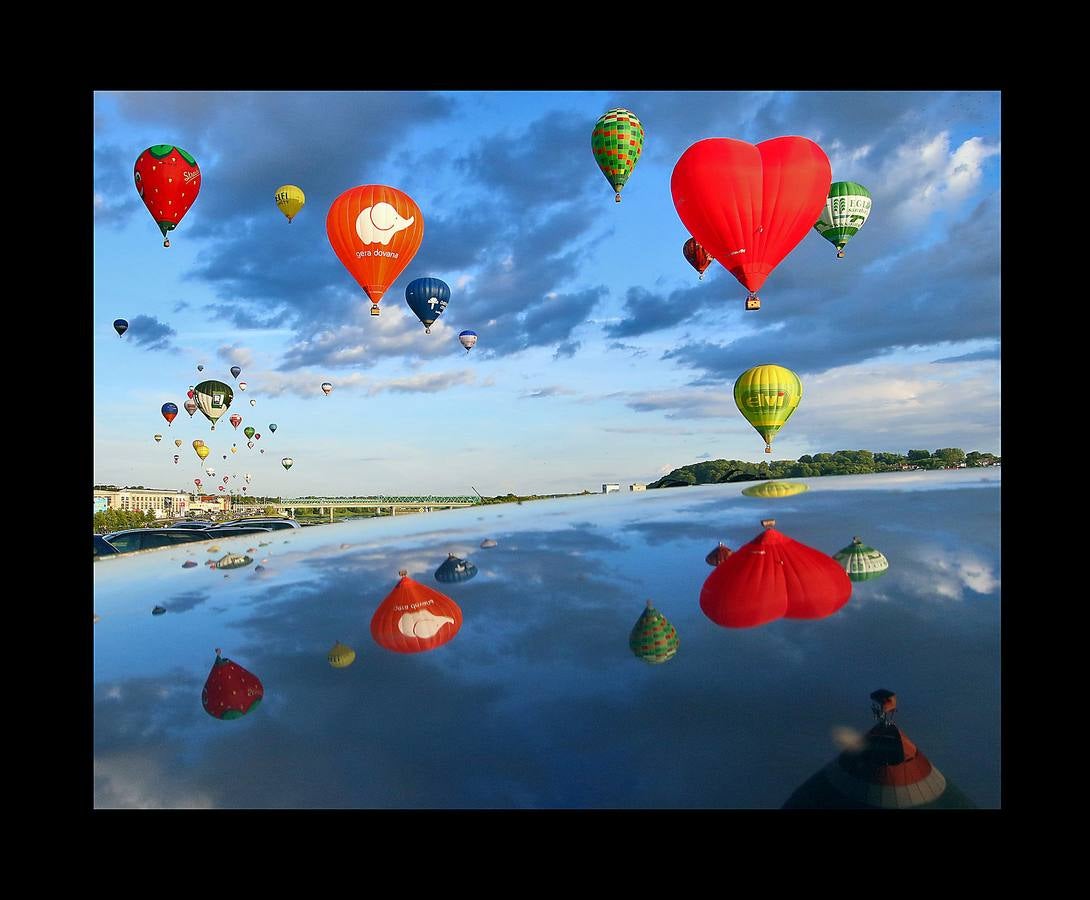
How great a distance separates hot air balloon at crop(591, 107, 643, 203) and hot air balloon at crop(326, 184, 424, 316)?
7113mm

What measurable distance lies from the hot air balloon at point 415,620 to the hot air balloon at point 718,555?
8.37 ft

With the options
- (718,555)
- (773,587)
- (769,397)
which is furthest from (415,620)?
(769,397)

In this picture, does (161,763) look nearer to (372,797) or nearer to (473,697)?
(372,797)

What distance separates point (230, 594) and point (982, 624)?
20.5 feet

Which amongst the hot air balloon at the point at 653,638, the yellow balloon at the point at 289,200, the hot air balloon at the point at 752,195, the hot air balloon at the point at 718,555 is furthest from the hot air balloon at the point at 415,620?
the yellow balloon at the point at 289,200

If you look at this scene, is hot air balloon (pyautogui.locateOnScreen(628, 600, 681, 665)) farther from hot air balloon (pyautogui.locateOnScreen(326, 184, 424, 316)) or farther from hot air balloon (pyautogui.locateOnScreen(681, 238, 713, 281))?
hot air balloon (pyautogui.locateOnScreen(681, 238, 713, 281))

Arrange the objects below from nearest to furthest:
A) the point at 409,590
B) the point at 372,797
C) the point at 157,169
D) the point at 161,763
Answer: the point at 372,797, the point at 161,763, the point at 409,590, the point at 157,169

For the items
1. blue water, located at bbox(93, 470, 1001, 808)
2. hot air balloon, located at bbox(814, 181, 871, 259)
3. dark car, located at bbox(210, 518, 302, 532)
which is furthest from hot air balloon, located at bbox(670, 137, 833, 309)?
dark car, located at bbox(210, 518, 302, 532)

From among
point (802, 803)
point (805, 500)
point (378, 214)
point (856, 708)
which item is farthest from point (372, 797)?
point (378, 214)

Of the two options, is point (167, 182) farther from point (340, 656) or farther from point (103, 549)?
point (340, 656)

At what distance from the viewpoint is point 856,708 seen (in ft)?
10.3

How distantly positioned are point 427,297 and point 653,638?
80.1ft

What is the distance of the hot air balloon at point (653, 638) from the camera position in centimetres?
377

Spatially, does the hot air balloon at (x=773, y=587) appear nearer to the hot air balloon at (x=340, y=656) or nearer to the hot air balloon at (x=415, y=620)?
the hot air balloon at (x=415, y=620)
